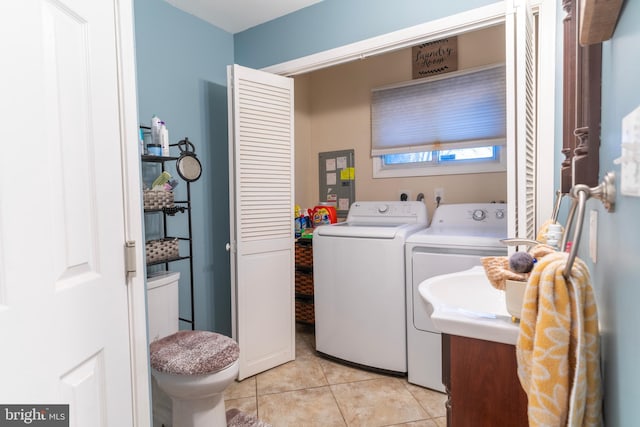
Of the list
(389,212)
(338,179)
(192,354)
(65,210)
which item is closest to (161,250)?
(192,354)

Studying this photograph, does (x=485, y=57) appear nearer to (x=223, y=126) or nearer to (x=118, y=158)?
(x=223, y=126)

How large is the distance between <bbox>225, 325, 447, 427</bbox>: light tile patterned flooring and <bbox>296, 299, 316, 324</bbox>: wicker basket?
0.63m

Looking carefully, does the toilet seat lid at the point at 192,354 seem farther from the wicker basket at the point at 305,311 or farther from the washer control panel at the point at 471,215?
the washer control panel at the point at 471,215

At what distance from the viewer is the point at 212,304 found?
2.67m

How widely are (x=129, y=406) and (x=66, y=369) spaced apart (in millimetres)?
316

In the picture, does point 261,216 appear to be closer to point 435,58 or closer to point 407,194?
point 407,194

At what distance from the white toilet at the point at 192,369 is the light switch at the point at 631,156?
1.58 metres

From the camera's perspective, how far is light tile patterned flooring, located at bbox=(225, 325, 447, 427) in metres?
1.97

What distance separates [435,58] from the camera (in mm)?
3027

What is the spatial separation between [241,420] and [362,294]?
41.0 inches

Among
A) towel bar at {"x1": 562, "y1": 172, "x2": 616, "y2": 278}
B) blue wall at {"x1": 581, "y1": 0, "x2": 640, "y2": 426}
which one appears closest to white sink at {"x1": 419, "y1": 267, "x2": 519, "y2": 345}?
blue wall at {"x1": 581, "y1": 0, "x2": 640, "y2": 426}

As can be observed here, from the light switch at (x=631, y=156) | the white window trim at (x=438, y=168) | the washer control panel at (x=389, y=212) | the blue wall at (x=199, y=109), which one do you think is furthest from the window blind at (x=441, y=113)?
the light switch at (x=631, y=156)

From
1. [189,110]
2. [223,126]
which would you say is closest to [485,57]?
[223,126]

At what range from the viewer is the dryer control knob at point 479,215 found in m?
2.60
